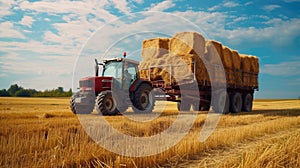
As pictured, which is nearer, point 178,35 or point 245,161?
point 245,161

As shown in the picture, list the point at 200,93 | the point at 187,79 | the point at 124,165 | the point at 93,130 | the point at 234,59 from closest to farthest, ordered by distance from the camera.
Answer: the point at 124,165
the point at 93,130
the point at 187,79
the point at 200,93
the point at 234,59

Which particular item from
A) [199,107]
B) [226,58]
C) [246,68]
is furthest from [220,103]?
[246,68]

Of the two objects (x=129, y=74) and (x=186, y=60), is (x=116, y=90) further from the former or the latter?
(x=186, y=60)

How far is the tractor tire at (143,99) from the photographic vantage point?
10.8 meters

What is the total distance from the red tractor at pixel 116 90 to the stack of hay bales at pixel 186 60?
3.26ft

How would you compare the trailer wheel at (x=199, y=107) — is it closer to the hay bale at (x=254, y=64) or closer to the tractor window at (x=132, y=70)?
the tractor window at (x=132, y=70)

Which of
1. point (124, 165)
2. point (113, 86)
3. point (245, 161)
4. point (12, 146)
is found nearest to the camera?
point (124, 165)

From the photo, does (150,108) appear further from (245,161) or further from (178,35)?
(245,161)

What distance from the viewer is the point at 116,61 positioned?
11.1m

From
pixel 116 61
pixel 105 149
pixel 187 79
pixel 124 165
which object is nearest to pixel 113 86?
pixel 116 61

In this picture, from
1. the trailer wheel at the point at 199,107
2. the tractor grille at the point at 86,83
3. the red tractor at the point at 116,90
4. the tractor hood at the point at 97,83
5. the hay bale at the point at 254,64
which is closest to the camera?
the red tractor at the point at 116,90

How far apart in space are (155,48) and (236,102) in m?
5.68

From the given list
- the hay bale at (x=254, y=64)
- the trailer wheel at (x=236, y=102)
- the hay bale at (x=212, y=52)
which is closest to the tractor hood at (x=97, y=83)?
the hay bale at (x=212, y=52)

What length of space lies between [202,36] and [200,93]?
2692 millimetres
